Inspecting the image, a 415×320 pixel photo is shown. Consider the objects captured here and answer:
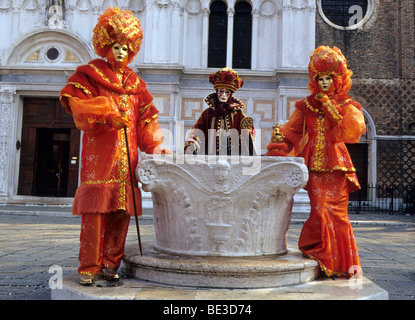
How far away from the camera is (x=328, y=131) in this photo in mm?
3697

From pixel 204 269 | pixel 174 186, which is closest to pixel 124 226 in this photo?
pixel 174 186

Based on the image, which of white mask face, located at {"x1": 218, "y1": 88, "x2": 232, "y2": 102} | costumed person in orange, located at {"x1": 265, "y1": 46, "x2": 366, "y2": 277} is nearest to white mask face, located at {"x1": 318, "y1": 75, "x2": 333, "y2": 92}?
costumed person in orange, located at {"x1": 265, "y1": 46, "x2": 366, "y2": 277}

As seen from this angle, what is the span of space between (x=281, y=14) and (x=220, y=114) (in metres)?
10.3

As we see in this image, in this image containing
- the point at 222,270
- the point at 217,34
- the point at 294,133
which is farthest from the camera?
the point at 217,34

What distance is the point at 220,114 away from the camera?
406 centimetres

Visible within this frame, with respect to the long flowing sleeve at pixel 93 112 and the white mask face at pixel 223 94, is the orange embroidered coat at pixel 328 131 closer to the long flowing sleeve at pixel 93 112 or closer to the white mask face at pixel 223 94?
the white mask face at pixel 223 94

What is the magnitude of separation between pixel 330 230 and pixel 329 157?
0.63 meters

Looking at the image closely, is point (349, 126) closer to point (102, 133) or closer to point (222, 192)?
point (222, 192)

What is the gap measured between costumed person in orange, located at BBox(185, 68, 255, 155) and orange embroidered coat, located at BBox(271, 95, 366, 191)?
0.38 meters

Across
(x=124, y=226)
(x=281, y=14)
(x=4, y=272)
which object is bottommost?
(x=4, y=272)

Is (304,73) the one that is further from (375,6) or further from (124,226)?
(124,226)

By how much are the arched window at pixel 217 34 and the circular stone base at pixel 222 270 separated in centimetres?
1087

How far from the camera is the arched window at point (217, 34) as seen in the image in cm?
1354

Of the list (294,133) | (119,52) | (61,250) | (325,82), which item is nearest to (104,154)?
(119,52)
